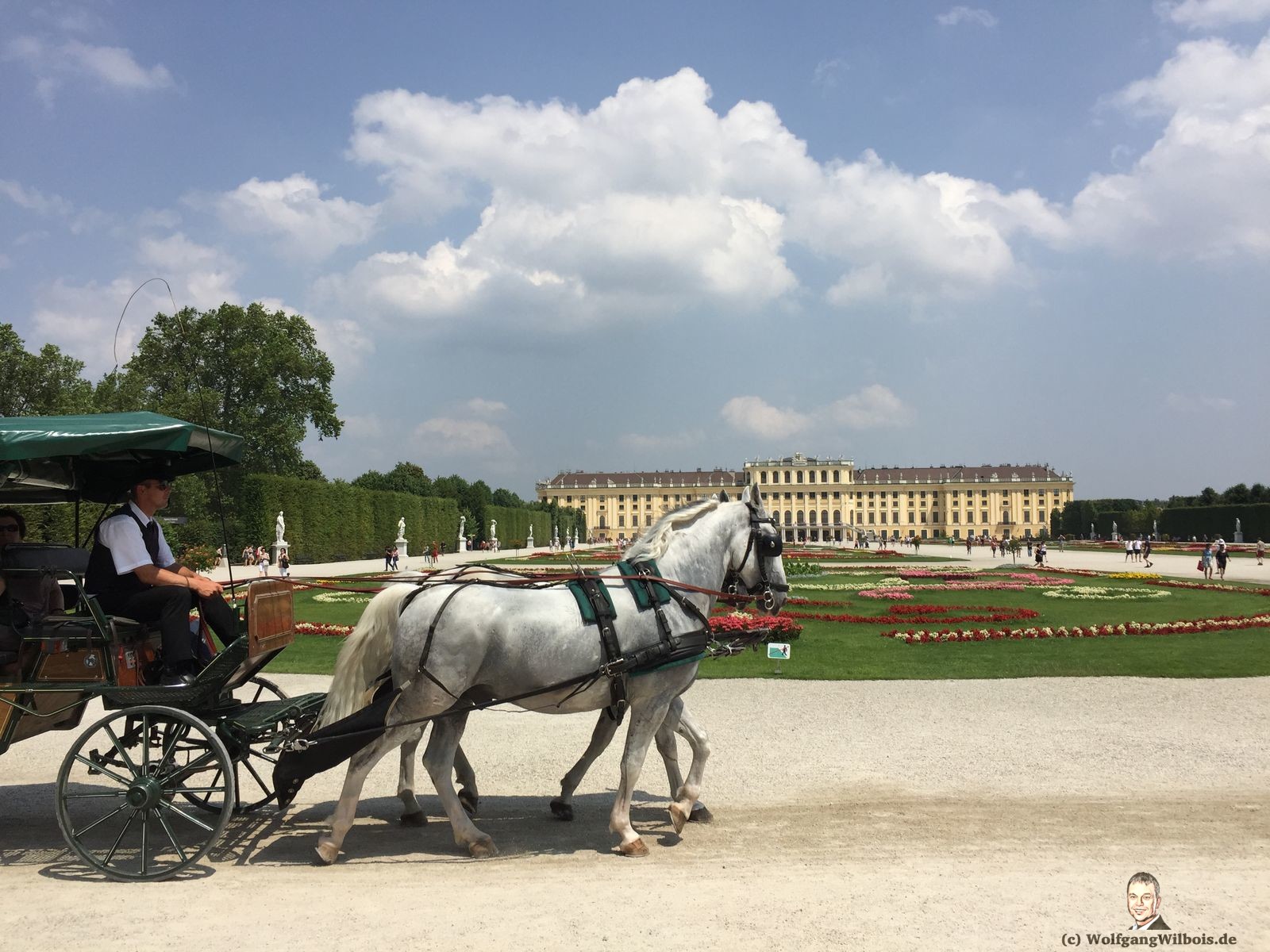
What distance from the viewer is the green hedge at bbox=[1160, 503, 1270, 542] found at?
59594 mm

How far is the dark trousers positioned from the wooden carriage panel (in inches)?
11.3

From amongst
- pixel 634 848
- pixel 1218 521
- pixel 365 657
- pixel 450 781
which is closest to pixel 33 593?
pixel 365 657

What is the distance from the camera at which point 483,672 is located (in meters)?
5.15

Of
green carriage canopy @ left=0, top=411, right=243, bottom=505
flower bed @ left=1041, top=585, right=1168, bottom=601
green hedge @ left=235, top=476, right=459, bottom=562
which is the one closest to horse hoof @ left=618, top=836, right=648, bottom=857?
green carriage canopy @ left=0, top=411, right=243, bottom=505

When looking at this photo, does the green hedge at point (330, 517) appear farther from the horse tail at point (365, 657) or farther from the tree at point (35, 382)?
the horse tail at point (365, 657)

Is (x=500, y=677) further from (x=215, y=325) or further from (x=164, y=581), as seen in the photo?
(x=215, y=325)

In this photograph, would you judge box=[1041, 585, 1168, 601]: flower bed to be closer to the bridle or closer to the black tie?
the bridle

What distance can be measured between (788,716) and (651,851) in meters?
4.01

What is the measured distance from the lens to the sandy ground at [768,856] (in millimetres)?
3973

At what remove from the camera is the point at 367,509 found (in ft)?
156

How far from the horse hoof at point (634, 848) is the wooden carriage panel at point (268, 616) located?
7.51 ft

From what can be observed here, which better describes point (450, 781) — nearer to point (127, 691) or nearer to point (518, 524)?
point (127, 691)

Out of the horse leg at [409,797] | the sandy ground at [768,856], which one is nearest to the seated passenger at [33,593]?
the sandy ground at [768,856]

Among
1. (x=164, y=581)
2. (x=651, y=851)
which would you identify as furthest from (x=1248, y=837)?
(x=164, y=581)
